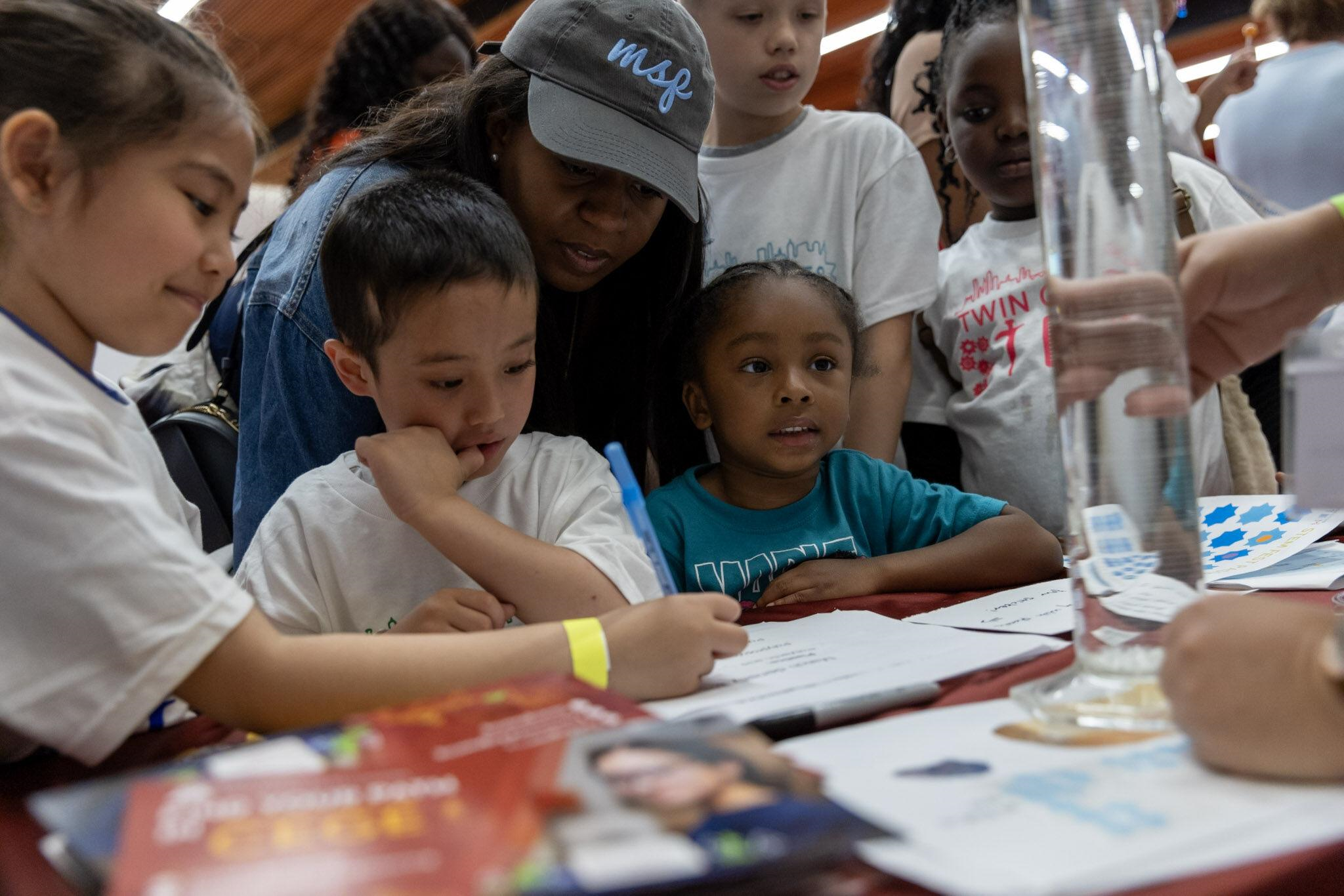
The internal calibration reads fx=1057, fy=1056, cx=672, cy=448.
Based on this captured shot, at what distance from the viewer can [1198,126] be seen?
2445 millimetres

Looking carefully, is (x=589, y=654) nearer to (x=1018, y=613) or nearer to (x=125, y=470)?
(x=125, y=470)

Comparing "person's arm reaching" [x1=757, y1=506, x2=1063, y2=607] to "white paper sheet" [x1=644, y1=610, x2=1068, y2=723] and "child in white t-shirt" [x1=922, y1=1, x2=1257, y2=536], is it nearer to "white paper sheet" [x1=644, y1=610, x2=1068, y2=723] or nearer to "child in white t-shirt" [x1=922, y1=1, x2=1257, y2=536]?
"white paper sheet" [x1=644, y1=610, x2=1068, y2=723]

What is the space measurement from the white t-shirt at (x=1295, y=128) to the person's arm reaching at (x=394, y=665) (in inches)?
83.1

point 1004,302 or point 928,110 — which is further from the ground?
point 928,110

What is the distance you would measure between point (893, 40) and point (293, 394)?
5.68ft

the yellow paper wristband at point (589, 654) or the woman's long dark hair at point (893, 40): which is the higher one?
the woman's long dark hair at point (893, 40)

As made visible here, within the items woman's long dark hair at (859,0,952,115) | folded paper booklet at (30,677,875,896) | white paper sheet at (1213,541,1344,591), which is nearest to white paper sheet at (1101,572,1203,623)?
folded paper booklet at (30,677,875,896)

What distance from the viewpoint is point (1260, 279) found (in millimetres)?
781

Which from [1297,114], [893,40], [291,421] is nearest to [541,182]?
[291,421]

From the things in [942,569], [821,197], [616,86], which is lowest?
[942,569]

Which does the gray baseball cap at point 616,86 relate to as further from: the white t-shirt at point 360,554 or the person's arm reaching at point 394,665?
the person's arm reaching at point 394,665

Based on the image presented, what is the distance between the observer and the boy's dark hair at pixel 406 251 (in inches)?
39.9

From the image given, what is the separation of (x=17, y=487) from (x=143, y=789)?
0.25 meters

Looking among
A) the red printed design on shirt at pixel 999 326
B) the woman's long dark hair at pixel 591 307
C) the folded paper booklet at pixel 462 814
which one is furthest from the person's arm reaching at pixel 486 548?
the red printed design on shirt at pixel 999 326
